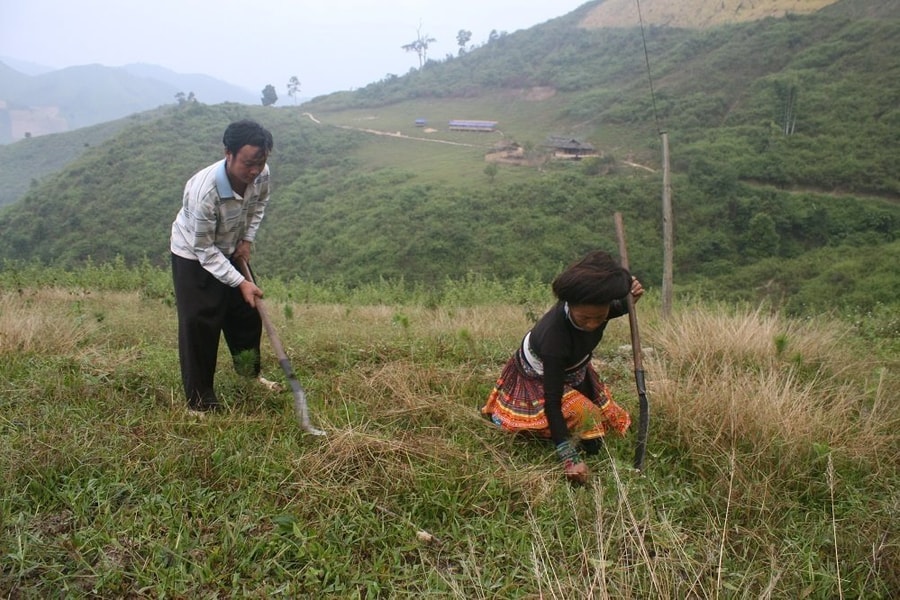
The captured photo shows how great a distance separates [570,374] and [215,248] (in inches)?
62.0

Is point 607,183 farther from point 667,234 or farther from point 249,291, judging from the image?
point 249,291

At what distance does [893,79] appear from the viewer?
29734 millimetres

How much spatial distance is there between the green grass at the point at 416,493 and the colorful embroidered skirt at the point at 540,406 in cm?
11

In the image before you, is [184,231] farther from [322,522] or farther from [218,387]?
[322,522]

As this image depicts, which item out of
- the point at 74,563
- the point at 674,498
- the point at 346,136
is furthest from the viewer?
the point at 346,136

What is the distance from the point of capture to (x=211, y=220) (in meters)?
2.34

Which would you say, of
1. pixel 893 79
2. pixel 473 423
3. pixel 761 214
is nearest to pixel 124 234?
pixel 761 214

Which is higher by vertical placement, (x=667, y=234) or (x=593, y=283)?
(x=593, y=283)

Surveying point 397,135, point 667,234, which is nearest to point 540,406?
point 667,234

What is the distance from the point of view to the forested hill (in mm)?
23781

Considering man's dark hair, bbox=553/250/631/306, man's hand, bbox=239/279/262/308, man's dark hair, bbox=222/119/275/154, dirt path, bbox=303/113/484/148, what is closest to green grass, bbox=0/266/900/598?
man's hand, bbox=239/279/262/308

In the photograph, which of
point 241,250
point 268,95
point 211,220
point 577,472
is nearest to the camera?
point 577,472

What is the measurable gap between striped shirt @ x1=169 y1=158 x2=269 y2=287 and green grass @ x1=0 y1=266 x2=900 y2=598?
2.19 feet

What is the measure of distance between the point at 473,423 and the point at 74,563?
1.48 m
